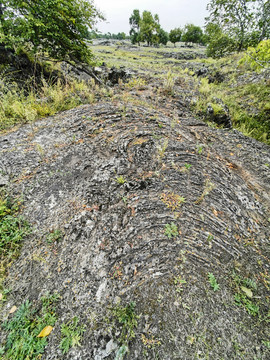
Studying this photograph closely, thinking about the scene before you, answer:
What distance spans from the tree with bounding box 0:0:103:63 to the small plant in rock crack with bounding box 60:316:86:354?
745cm

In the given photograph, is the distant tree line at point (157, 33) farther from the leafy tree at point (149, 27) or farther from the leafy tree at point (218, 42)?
the leafy tree at point (218, 42)

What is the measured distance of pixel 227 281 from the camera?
212cm

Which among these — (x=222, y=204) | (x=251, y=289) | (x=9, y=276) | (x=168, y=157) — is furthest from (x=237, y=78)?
(x=9, y=276)

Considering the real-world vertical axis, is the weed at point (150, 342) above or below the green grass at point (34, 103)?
below

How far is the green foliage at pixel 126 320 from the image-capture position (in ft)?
5.75

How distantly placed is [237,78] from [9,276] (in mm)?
13714

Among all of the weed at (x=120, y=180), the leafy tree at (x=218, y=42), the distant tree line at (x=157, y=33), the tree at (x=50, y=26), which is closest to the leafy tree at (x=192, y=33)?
the distant tree line at (x=157, y=33)

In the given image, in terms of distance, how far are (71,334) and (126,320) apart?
0.65 meters

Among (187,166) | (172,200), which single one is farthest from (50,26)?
(172,200)

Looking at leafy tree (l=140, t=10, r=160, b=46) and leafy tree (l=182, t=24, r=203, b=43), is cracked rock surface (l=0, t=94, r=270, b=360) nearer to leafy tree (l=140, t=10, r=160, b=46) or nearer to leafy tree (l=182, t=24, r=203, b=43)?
leafy tree (l=140, t=10, r=160, b=46)

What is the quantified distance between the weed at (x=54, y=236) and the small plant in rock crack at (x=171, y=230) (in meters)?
1.74

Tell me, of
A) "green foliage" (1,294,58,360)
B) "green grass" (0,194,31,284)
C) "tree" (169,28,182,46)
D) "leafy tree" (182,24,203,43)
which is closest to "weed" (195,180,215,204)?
"green foliage" (1,294,58,360)

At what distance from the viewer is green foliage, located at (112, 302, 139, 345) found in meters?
1.75

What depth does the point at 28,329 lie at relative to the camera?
6.15 ft
